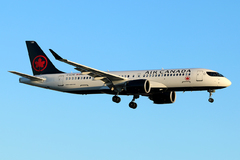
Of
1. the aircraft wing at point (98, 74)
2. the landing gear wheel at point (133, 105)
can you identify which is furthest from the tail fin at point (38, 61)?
the landing gear wheel at point (133, 105)

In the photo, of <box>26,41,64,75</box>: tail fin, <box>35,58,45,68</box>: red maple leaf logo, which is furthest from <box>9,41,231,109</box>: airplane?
<box>35,58,45,68</box>: red maple leaf logo

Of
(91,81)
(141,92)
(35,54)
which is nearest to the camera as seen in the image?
(141,92)

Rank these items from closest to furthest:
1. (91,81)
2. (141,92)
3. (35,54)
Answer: (141,92), (91,81), (35,54)

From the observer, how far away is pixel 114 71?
72000 millimetres

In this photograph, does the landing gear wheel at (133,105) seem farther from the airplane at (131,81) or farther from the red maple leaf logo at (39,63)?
the red maple leaf logo at (39,63)

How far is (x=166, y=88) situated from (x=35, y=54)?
76.5ft

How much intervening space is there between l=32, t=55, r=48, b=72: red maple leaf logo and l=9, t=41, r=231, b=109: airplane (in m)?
0.26

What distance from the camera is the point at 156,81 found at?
6725 cm

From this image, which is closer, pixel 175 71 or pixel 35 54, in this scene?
pixel 175 71

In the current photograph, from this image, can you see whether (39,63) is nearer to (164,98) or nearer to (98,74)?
(98,74)

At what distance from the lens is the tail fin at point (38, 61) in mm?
77125

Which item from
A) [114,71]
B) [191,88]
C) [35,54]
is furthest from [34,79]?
[191,88]

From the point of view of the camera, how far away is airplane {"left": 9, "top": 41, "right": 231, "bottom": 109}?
65438 mm

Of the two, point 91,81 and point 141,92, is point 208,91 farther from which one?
point 91,81
